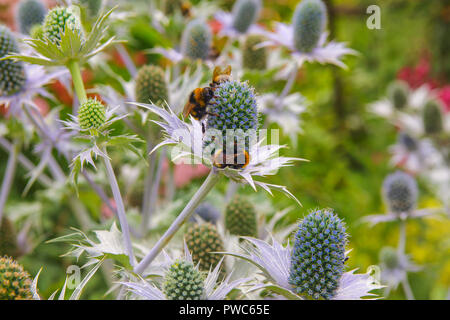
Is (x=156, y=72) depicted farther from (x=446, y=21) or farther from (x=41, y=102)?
(x=446, y=21)

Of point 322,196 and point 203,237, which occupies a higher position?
point 322,196

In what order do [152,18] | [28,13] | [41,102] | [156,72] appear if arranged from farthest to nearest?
1. [41,102]
2. [152,18]
3. [28,13]
4. [156,72]

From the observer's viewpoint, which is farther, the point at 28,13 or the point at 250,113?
the point at 28,13

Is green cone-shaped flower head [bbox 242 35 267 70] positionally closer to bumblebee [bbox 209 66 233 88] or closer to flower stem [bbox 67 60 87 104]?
bumblebee [bbox 209 66 233 88]

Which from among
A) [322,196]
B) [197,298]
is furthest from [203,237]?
[322,196]

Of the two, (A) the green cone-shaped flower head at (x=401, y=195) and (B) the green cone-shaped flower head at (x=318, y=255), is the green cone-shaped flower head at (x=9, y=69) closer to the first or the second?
(B) the green cone-shaped flower head at (x=318, y=255)

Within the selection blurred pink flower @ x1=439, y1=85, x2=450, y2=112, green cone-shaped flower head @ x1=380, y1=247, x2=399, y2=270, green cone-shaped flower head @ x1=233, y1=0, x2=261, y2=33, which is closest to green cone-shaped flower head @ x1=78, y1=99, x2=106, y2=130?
green cone-shaped flower head @ x1=233, y1=0, x2=261, y2=33

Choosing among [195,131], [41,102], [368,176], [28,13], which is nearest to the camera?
[195,131]
